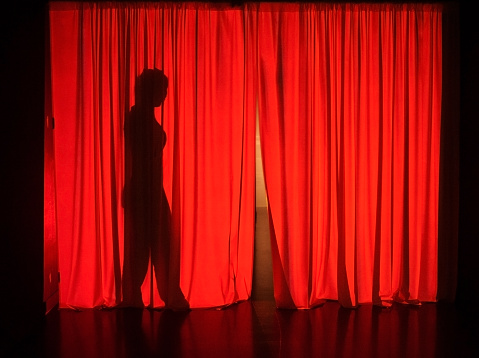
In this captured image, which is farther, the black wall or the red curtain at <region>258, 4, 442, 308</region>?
the red curtain at <region>258, 4, 442, 308</region>

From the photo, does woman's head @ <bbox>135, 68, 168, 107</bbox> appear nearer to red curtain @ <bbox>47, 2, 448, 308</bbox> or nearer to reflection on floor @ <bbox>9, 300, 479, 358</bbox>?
red curtain @ <bbox>47, 2, 448, 308</bbox>

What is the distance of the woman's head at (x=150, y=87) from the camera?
12.8 ft

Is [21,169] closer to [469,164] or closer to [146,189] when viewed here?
[146,189]

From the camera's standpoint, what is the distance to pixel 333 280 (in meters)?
4.00

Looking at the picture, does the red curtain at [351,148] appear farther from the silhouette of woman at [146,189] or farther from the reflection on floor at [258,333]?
the silhouette of woman at [146,189]

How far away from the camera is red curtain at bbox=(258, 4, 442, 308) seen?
3914 millimetres

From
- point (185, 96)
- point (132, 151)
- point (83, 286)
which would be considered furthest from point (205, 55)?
point (83, 286)

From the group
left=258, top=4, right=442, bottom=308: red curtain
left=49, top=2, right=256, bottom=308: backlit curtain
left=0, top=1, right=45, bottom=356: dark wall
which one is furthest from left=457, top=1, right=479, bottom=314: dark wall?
left=0, top=1, right=45, bottom=356: dark wall

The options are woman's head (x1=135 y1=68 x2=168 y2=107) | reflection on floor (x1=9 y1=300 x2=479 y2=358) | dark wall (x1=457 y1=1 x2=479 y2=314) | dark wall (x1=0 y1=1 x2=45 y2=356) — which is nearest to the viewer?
reflection on floor (x1=9 y1=300 x2=479 y2=358)

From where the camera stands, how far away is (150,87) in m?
3.90

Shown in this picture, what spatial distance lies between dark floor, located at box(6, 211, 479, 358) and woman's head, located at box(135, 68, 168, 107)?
1632mm

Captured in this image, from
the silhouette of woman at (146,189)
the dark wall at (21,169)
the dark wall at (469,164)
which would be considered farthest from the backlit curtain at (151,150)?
the dark wall at (469,164)

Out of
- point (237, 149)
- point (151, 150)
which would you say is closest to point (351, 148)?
point (237, 149)

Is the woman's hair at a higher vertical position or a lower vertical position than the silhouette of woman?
higher
